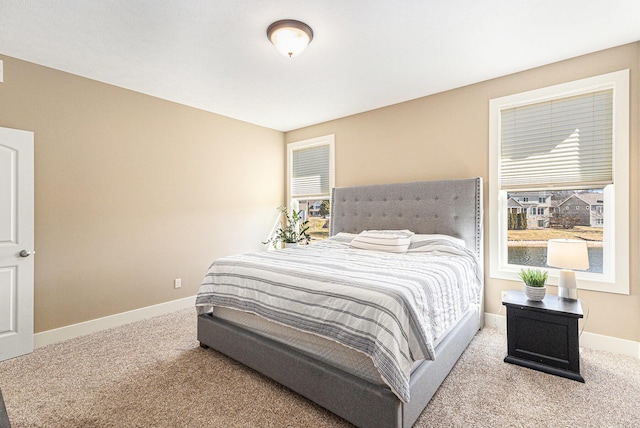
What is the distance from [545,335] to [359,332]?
68.1 inches

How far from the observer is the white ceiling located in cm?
214

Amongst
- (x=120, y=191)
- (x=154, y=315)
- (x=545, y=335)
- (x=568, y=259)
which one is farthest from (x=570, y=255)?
(x=120, y=191)

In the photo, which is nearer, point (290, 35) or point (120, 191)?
point (290, 35)

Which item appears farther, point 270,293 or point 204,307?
point 204,307

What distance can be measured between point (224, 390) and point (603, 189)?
11.9 feet

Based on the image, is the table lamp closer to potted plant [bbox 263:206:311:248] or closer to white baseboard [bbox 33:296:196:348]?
potted plant [bbox 263:206:311:248]

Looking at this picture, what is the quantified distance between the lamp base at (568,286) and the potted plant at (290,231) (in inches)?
129

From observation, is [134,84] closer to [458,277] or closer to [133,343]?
[133,343]

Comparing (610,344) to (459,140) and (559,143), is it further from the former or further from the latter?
(459,140)

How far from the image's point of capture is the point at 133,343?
2.93 metres

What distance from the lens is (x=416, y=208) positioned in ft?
12.0

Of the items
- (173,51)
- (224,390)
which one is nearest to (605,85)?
(173,51)

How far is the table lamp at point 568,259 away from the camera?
238 cm

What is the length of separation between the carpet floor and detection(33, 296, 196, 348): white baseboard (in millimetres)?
200
